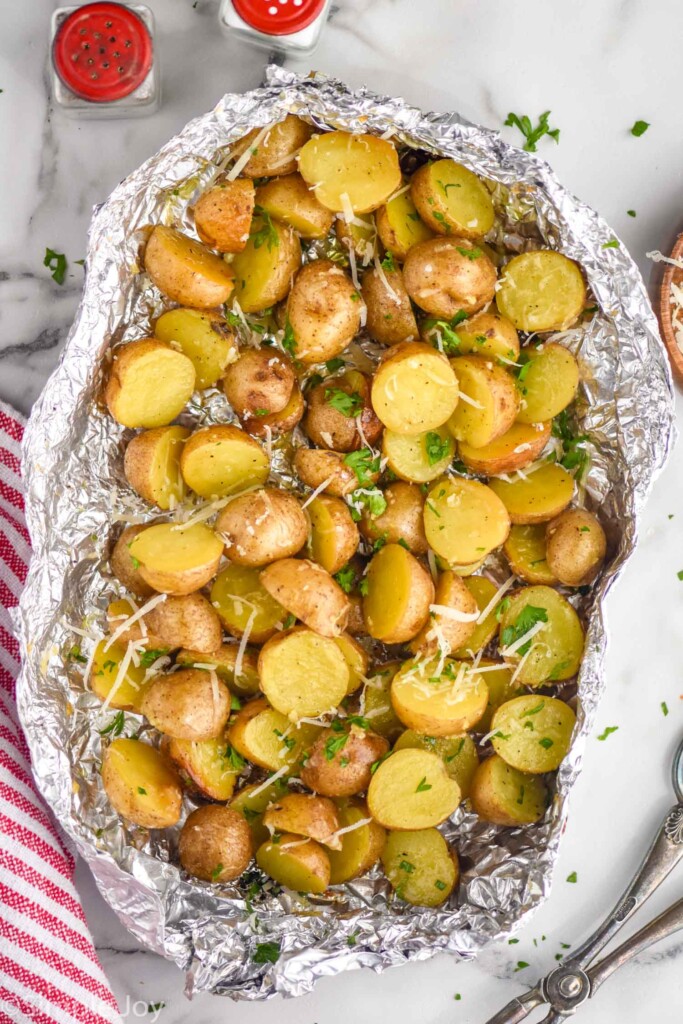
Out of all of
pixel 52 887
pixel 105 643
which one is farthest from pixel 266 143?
pixel 52 887

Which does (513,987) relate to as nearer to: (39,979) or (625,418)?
(39,979)

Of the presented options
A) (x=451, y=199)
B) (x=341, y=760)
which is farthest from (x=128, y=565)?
(x=451, y=199)

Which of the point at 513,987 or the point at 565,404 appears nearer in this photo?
the point at 565,404

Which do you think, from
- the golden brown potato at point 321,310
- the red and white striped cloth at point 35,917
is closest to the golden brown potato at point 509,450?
the golden brown potato at point 321,310

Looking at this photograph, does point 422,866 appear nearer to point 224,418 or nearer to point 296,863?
point 296,863

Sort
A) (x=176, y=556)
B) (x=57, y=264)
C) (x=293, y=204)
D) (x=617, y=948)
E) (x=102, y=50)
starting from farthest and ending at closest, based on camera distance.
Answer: (x=617, y=948)
(x=57, y=264)
(x=102, y=50)
(x=293, y=204)
(x=176, y=556)

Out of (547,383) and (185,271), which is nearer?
(185,271)

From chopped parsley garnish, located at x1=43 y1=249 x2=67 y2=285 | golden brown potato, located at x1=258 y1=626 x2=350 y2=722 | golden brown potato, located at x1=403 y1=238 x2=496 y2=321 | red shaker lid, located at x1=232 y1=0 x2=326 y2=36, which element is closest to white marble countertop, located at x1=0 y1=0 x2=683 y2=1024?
chopped parsley garnish, located at x1=43 y1=249 x2=67 y2=285
